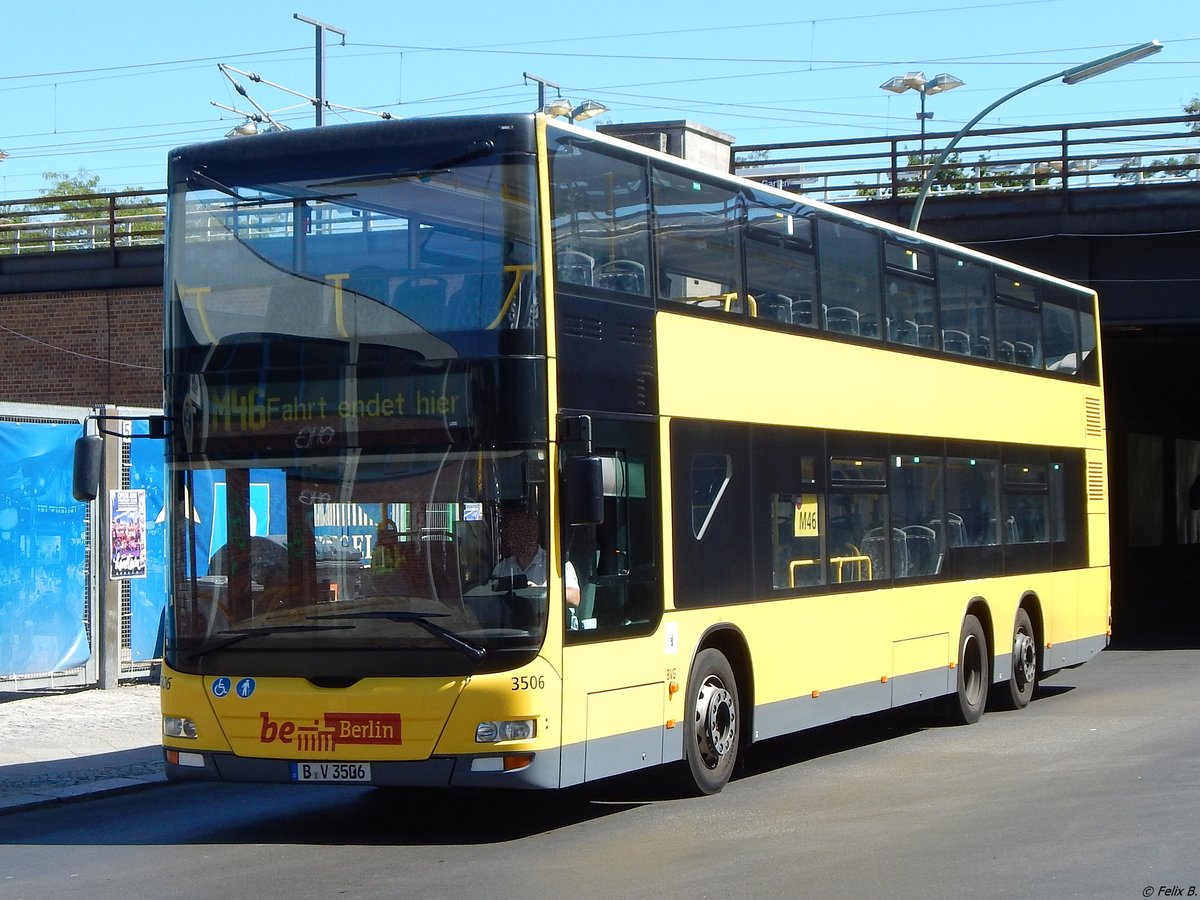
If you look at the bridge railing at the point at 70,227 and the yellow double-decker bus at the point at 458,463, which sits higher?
the bridge railing at the point at 70,227

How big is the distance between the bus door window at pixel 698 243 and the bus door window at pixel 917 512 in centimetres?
290

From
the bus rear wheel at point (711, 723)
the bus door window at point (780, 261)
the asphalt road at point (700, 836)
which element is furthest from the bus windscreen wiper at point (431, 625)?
the bus door window at point (780, 261)

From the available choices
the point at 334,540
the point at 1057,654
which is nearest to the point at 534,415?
the point at 334,540

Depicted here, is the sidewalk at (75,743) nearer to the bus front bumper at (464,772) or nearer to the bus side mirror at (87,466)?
the bus side mirror at (87,466)

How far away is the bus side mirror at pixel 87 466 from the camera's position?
10.1 m

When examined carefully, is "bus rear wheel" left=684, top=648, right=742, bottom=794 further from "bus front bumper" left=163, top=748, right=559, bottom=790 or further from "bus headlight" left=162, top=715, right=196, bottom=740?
"bus headlight" left=162, top=715, right=196, bottom=740

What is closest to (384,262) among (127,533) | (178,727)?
(178,727)

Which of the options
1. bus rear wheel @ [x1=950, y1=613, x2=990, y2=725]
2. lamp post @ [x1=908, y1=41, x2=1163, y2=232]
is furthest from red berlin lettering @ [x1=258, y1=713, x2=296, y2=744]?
lamp post @ [x1=908, y1=41, x2=1163, y2=232]

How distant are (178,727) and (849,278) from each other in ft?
21.3

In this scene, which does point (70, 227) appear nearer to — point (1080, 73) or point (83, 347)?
point (83, 347)

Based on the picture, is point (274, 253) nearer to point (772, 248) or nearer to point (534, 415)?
point (534, 415)

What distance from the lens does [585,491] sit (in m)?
9.22

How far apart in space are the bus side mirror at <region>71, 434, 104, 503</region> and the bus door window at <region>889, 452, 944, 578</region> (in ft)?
21.7

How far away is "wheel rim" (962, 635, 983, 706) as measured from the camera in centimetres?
1568
